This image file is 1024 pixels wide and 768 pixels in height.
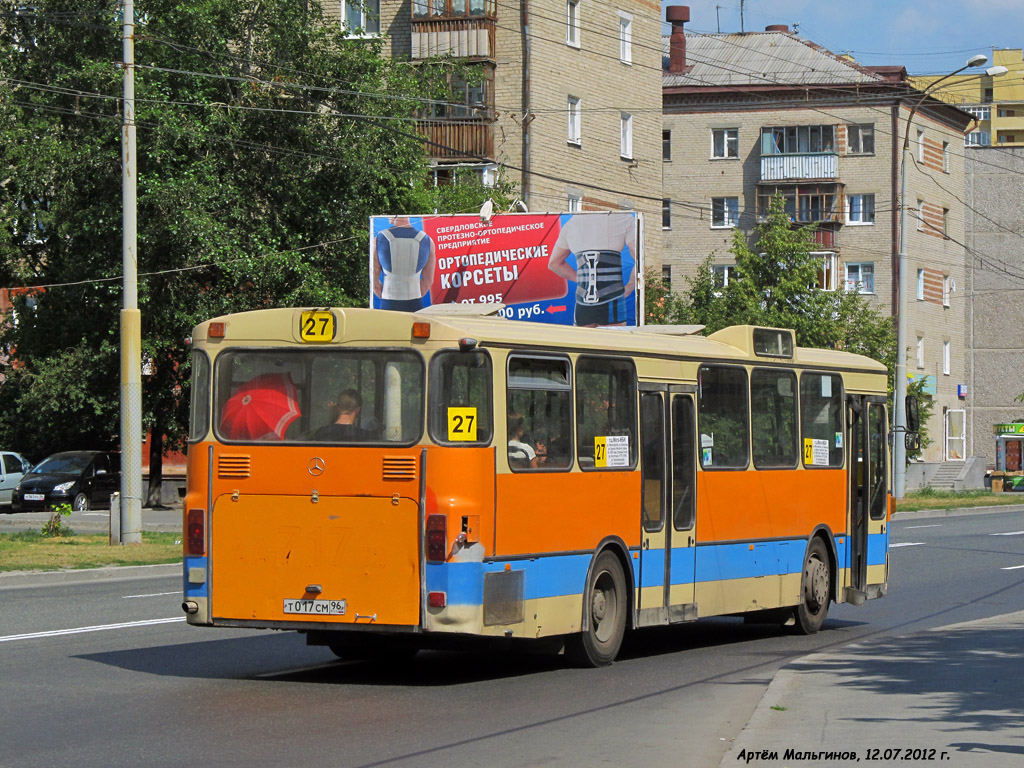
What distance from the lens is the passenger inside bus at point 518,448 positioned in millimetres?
11586

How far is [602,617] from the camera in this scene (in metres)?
12.7

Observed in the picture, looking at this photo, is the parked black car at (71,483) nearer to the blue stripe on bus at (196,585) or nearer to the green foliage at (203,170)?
the green foliage at (203,170)

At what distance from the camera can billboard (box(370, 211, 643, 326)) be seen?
30.1 metres

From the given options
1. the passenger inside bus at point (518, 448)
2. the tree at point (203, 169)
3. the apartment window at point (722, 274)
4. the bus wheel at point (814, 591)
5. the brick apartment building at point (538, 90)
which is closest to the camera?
the passenger inside bus at point (518, 448)

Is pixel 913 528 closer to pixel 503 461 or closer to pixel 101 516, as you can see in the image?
pixel 101 516

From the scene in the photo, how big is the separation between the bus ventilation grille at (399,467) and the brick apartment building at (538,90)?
33513mm

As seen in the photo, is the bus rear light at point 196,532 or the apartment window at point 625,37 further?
the apartment window at point 625,37

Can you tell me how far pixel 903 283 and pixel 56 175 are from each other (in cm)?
2141

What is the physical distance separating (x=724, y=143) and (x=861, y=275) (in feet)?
27.6

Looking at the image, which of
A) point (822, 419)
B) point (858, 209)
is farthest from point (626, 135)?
point (822, 419)

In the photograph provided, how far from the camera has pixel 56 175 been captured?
1569 inches

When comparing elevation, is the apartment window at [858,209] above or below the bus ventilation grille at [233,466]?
above

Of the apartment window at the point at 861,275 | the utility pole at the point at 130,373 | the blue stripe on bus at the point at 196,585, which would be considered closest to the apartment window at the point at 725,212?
the apartment window at the point at 861,275

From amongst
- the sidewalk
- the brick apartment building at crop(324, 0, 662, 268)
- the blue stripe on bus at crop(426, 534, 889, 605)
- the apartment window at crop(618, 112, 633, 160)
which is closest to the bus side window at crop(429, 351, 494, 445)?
the blue stripe on bus at crop(426, 534, 889, 605)
